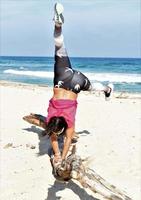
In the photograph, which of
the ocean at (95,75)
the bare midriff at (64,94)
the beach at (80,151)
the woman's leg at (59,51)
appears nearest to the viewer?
the woman's leg at (59,51)

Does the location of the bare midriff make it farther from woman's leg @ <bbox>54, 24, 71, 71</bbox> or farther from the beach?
the beach

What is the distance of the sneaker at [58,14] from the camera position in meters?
6.50

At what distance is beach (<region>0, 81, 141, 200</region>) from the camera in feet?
26.3

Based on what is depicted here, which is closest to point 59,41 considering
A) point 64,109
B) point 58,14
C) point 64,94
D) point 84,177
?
point 58,14

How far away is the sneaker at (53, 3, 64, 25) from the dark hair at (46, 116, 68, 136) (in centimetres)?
118

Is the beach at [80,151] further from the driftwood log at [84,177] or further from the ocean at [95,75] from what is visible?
the ocean at [95,75]

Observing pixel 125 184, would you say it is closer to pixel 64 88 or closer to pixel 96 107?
pixel 64 88

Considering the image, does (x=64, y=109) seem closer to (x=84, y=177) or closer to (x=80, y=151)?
(x=84, y=177)

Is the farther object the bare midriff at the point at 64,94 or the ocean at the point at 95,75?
the ocean at the point at 95,75

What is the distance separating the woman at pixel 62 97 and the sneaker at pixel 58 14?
4cm

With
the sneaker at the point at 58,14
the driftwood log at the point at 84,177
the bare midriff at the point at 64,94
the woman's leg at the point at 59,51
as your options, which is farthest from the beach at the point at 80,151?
the sneaker at the point at 58,14

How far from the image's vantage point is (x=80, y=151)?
1005cm

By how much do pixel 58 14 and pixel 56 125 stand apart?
53.7 inches

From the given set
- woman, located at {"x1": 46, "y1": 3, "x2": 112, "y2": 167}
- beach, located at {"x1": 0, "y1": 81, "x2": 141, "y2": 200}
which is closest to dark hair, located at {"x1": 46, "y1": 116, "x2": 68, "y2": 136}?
woman, located at {"x1": 46, "y1": 3, "x2": 112, "y2": 167}
